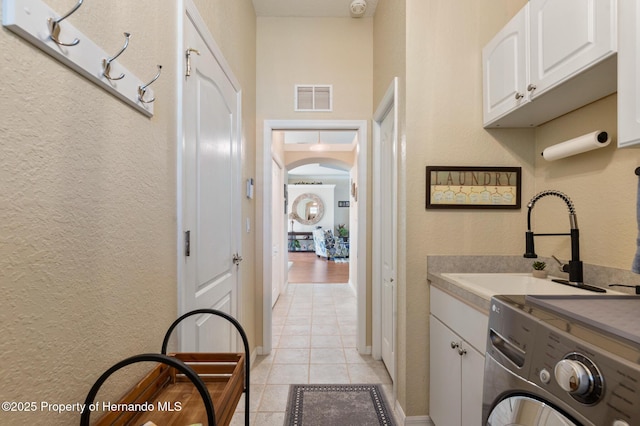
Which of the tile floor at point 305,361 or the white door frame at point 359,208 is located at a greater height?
the white door frame at point 359,208

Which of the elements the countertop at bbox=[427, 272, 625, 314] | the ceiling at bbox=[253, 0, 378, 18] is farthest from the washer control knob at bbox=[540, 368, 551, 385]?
the ceiling at bbox=[253, 0, 378, 18]

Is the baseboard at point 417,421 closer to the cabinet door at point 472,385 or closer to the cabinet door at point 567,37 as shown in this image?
the cabinet door at point 472,385

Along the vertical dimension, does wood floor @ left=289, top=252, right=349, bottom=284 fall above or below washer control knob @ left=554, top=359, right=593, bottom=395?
below

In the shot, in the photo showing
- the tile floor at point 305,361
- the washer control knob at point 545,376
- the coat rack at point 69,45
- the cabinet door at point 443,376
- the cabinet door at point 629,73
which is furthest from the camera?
the tile floor at point 305,361

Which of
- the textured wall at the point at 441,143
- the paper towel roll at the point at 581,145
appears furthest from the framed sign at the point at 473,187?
the paper towel roll at the point at 581,145

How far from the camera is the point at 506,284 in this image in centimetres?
151

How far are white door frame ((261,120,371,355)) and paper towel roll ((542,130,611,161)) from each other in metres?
1.42

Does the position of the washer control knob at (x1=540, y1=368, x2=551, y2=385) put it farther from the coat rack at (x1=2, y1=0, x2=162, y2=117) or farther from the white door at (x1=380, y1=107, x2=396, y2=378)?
the white door at (x1=380, y1=107, x2=396, y2=378)

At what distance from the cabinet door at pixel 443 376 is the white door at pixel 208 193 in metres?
1.21

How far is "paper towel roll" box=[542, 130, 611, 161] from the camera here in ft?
4.21

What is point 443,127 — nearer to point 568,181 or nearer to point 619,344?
point 568,181

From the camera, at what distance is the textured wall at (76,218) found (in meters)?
0.56

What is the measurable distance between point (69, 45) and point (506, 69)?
1792 mm

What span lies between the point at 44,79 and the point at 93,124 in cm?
14
